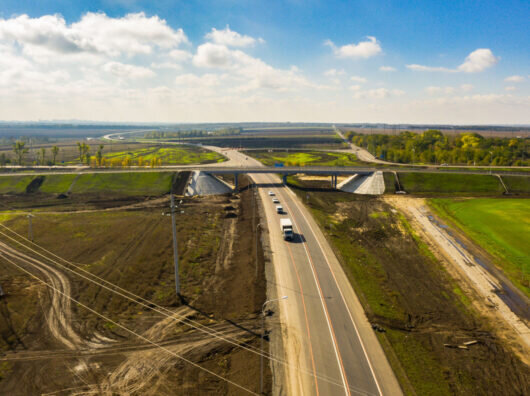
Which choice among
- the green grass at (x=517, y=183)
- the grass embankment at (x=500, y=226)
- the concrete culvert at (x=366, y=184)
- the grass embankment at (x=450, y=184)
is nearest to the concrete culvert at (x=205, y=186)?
the concrete culvert at (x=366, y=184)

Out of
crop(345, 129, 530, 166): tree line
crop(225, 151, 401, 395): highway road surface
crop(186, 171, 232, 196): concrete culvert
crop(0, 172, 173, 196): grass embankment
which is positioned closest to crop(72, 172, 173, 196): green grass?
crop(0, 172, 173, 196): grass embankment

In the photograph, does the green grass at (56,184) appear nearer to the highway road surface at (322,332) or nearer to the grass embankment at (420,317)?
the highway road surface at (322,332)

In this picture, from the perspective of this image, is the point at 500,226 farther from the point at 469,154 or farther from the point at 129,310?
the point at 469,154

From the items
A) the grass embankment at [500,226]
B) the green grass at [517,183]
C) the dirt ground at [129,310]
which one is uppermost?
the green grass at [517,183]

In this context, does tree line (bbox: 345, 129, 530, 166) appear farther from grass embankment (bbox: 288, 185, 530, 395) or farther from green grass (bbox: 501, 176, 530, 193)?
grass embankment (bbox: 288, 185, 530, 395)

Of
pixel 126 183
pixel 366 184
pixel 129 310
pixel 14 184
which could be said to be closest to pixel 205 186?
pixel 126 183

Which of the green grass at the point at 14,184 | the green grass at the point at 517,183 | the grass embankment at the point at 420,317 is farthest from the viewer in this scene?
the green grass at the point at 14,184

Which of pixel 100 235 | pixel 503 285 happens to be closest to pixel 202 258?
pixel 100 235
